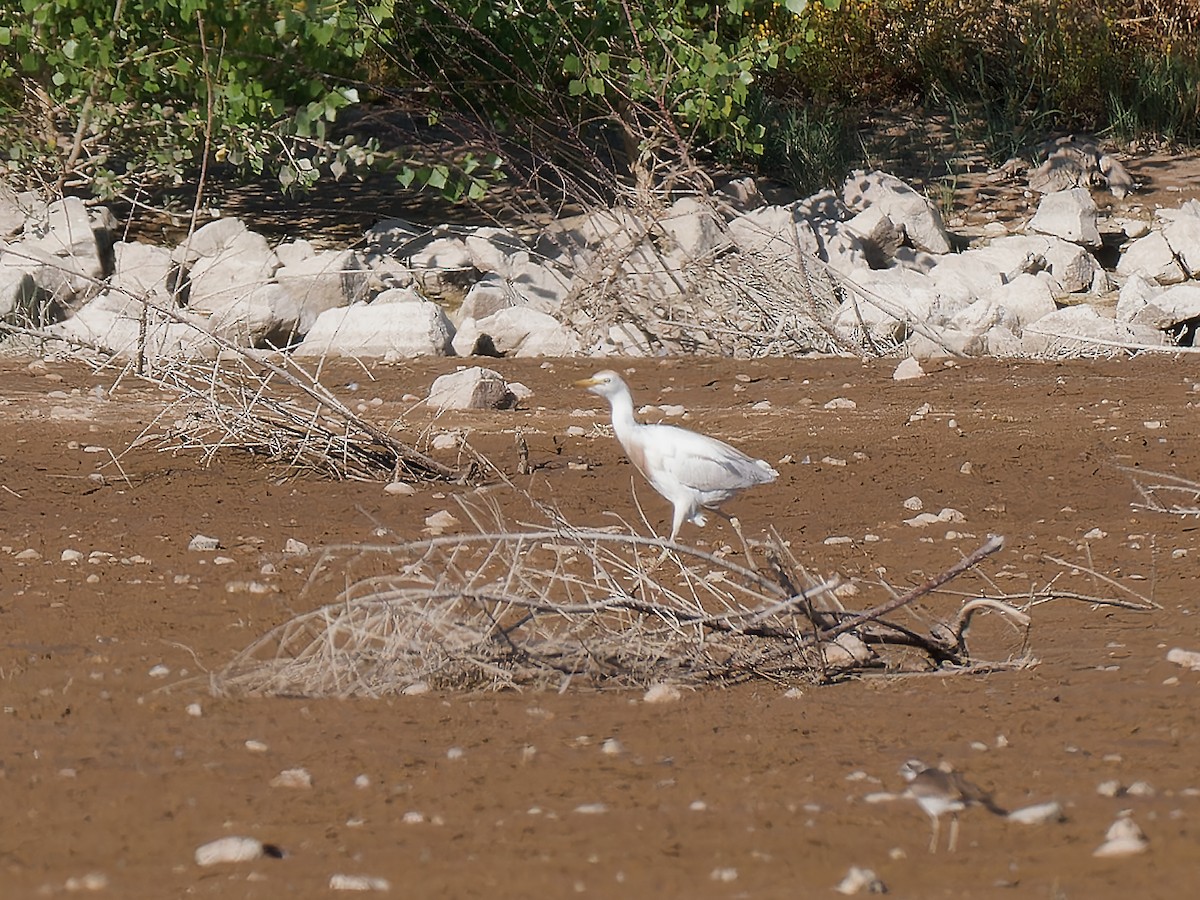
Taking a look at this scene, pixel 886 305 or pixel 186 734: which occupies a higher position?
pixel 186 734

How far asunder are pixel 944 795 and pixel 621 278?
274 inches

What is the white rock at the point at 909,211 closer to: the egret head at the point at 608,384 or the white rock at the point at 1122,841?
the egret head at the point at 608,384

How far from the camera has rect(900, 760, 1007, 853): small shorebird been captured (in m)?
2.51

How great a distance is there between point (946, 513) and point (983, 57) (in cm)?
1187

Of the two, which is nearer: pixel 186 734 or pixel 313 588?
pixel 186 734

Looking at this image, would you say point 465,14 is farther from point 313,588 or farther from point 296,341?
point 313,588

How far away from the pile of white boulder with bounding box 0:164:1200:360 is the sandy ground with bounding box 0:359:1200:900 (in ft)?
7.12

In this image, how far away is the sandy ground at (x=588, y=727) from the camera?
2.35 meters

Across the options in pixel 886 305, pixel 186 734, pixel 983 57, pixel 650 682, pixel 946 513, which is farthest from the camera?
pixel 983 57

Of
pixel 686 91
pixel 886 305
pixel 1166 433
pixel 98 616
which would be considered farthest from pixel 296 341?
pixel 98 616

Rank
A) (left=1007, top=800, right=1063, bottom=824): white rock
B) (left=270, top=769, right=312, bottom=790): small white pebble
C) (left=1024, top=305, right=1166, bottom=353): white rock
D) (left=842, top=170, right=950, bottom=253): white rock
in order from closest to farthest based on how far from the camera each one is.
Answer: (left=1007, top=800, right=1063, bottom=824): white rock → (left=270, top=769, right=312, bottom=790): small white pebble → (left=1024, top=305, right=1166, bottom=353): white rock → (left=842, top=170, right=950, bottom=253): white rock

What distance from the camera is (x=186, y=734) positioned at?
120 inches

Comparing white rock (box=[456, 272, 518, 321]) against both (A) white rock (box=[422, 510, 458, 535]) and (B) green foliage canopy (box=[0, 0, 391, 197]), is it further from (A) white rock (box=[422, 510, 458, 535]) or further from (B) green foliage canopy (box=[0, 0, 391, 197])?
(A) white rock (box=[422, 510, 458, 535])

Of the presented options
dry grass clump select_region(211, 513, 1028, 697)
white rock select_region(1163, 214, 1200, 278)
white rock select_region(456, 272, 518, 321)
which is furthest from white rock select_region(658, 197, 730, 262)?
dry grass clump select_region(211, 513, 1028, 697)
